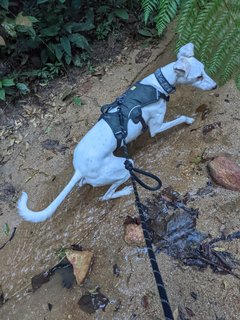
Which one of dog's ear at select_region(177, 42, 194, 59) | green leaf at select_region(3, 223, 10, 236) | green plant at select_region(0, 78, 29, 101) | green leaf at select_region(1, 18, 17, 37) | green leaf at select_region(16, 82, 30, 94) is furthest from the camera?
green leaf at select_region(16, 82, 30, 94)

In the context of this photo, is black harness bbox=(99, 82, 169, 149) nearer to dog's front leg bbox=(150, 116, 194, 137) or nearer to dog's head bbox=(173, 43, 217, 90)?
dog's front leg bbox=(150, 116, 194, 137)

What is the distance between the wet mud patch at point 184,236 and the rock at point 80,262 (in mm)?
613

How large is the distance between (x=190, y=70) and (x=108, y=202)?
1.52 meters

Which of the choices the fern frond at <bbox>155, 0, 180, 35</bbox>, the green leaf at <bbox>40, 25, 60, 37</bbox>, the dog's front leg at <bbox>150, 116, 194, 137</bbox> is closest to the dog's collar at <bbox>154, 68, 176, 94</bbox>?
the dog's front leg at <bbox>150, 116, 194, 137</bbox>

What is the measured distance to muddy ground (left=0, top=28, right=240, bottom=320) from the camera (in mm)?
3066

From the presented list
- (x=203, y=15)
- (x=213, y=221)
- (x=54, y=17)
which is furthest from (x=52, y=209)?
(x=54, y=17)

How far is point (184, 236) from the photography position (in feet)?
10.8

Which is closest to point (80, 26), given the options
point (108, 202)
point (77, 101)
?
point (77, 101)

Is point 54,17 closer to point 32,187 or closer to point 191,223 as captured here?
point 32,187

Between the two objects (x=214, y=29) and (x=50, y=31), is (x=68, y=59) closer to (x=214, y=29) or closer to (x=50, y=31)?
(x=50, y=31)

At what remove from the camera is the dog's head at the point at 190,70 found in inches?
150

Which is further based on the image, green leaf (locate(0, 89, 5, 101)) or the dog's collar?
green leaf (locate(0, 89, 5, 101))

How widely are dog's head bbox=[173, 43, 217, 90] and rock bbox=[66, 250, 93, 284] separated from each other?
1.90 m

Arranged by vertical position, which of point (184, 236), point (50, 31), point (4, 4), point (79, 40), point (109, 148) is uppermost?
point (4, 4)
